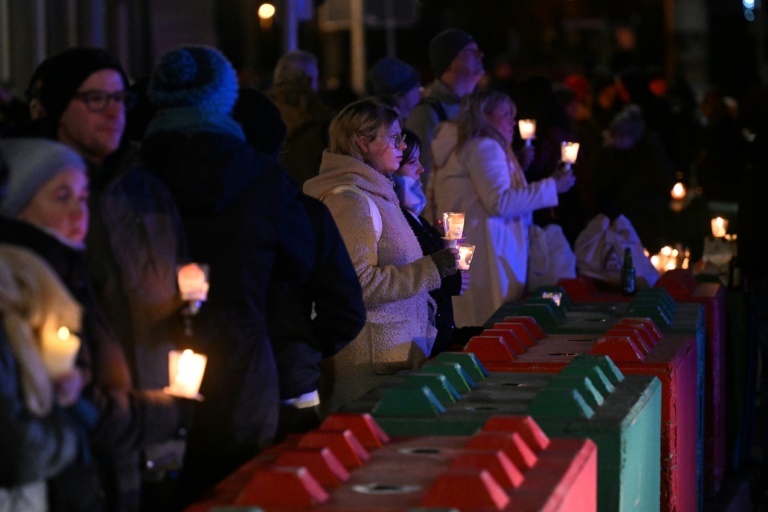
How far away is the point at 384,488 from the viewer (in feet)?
13.8

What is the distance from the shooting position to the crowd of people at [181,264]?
371 centimetres

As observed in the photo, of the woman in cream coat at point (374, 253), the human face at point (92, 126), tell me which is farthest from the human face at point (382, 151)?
the human face at point (92, 126)

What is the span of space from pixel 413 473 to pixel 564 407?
2.89ft

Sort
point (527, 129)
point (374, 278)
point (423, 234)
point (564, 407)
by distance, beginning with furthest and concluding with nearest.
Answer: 1. point (527, 129)
2. point (423, 234)
3. point (374, 278)
4. point (564, 407)

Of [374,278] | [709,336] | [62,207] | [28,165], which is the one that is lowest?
[709,336]

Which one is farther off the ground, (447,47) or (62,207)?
(447,47)

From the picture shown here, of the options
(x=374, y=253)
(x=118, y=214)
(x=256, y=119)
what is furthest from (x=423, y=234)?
(x=118, y=214)

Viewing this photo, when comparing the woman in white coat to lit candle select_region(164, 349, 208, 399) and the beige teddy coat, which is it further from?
lit candle select_region(164, 349, 208, 399)

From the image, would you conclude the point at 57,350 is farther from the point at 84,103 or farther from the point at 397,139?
the point at 397,139

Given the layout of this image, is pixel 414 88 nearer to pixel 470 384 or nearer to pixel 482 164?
pixel 482 164

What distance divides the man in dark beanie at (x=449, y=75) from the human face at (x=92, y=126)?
5.84m

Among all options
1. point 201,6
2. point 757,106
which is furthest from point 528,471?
point 201,6

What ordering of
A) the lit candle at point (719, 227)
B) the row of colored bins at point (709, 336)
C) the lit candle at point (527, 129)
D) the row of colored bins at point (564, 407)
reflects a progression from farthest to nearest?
the lit candle at point (719, 227) < the lit candle at point (527, 129) < the row of colored bins at point (709, 336) < the row of colored bins at point (564, 407)

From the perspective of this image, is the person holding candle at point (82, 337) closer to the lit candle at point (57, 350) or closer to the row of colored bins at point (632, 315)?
the lit candle at point (57, 350)
